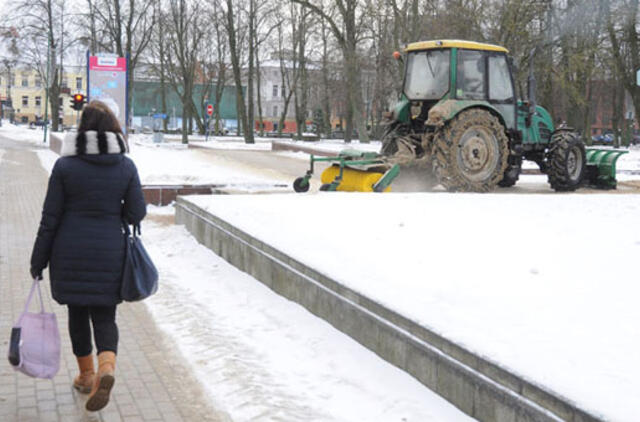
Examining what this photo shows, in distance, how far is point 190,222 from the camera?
11.6 metres

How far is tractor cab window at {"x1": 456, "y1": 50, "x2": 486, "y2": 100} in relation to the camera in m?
15.2

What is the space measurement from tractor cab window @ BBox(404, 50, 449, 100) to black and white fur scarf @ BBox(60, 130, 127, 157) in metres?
11.3

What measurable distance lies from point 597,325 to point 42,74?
7024 centimetres

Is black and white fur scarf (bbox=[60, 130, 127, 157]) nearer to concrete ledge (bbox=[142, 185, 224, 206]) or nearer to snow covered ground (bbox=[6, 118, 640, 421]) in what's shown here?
snow covered ground (bbox=[6, 118, 640, 421])

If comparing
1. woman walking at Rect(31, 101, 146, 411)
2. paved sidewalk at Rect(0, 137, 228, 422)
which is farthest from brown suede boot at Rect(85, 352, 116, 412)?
paved sidewalk at Rect(0, 137, 228, 422)

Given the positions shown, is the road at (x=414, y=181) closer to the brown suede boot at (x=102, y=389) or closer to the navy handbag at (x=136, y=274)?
the navy handbag at (x=136, y=274)

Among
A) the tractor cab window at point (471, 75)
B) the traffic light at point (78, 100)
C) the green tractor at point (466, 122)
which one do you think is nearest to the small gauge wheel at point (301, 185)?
the green tractor at point (466, 122)

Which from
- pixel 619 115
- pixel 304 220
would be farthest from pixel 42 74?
pixel 304 220

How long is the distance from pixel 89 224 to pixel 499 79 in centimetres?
1221

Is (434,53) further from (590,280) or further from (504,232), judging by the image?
(590,280)

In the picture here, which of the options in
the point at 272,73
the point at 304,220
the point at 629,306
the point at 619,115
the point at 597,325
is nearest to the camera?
the point at 597,325

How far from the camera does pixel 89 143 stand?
185 inches

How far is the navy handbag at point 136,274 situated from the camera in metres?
4.76

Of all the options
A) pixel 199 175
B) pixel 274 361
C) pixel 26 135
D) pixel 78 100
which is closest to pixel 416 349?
pixel 274 361
